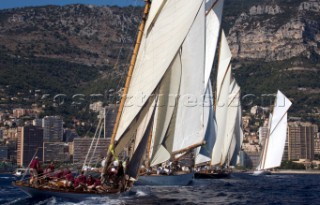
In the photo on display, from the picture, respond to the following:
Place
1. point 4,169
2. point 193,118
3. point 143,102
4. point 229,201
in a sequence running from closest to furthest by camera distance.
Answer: point 143,102 → point 229,201 → point 193,118 → point 4,169

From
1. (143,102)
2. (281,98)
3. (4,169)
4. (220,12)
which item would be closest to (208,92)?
(220,12)

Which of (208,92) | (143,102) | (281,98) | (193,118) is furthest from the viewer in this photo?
(281,98)

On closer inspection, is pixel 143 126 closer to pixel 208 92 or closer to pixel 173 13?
pixel 173 13

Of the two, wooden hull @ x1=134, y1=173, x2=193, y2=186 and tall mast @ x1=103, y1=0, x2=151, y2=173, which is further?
wooden hull @ x1=134, y1=173, x2=193, y2=186

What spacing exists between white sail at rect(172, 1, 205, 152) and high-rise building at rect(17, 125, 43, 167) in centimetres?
10905

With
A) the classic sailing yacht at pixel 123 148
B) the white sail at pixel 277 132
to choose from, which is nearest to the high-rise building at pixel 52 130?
the white sail at pixel 277 132

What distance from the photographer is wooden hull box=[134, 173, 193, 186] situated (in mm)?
55875

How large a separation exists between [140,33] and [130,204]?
35.6 feet

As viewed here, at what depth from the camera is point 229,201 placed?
46.4 meters

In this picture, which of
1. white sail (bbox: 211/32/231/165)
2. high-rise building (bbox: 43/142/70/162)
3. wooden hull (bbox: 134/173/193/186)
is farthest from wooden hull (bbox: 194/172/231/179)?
high-rise building (bbox: 43/142/70/162)

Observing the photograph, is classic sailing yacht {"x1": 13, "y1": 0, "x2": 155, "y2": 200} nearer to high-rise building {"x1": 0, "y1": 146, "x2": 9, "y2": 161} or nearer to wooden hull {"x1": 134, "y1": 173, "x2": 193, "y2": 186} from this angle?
wooden hull {"x1": 134, "y1": 173, "x2": 193, "y2": 186}

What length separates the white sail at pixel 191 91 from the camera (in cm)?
4916

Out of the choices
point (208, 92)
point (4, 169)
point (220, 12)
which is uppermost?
point (220, 12)

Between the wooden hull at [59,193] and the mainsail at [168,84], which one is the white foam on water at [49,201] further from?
the mainsail at [168,84]
